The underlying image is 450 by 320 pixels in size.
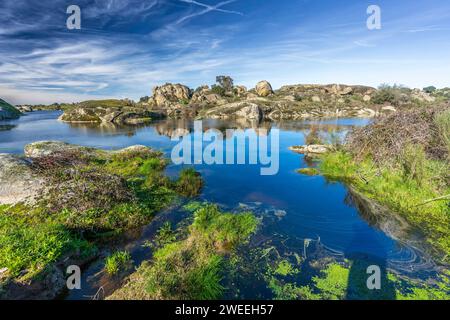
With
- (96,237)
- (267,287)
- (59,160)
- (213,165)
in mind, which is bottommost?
(267,287)

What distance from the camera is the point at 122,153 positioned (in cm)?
2305

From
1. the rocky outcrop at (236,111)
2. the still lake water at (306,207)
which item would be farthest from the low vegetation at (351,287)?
the rocky outcrop at (236,111)

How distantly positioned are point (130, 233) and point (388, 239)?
Answer: 1080 cm

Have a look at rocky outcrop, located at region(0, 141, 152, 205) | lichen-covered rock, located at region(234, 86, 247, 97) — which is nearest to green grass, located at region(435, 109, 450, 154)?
rocky outcrop, located at region(0, 141, 152, 205)

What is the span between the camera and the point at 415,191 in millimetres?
12727

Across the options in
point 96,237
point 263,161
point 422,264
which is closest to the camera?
point 422,264

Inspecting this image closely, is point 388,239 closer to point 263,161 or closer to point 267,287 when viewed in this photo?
point 267,287

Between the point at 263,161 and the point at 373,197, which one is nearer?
the point at 373,197

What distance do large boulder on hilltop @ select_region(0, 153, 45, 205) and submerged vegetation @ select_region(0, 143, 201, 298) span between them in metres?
0.34

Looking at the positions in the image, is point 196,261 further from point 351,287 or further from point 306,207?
point 306,207

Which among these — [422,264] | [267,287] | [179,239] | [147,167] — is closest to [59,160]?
[147,167]

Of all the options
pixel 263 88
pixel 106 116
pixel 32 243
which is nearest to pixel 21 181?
pixel 32 243

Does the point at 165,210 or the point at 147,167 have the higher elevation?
the point at 147,167

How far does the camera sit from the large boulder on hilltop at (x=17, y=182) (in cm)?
1106
